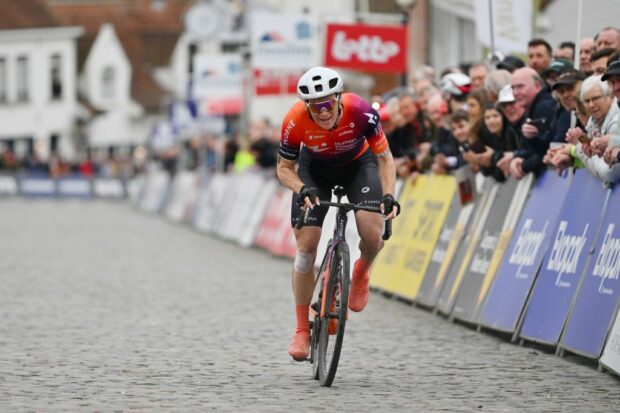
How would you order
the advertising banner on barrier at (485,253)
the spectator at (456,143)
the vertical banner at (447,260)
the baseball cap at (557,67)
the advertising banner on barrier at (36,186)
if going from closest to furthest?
the advertising banner on barrier at (485,253), the baseball cap at (557,67), the vertical banner at (447,260), the spectator at (456,143), the advertising banner on barrier at (36,186)

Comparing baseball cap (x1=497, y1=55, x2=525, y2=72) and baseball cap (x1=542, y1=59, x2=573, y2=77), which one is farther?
baseball cap (x1=497, y1=55, x2=525, y2=72)

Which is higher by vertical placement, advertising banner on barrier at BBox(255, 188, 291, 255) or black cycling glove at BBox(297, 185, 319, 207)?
black cycling glove at BBox(297, 185, 319, 207)

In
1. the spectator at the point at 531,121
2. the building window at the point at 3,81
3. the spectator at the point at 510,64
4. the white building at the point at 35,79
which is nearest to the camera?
the spectator at the point at 531,121

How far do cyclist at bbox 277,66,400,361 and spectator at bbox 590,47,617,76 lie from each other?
274cm

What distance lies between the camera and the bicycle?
33.4 ft

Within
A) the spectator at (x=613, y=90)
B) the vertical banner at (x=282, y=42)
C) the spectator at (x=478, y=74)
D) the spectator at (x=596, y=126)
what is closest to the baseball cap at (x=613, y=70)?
the spectator at (x=613, y=90)

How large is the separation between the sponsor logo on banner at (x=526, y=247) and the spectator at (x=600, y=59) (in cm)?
124

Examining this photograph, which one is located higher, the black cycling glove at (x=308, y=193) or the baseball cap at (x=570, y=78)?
the baseball cap at (x=570, y=78)

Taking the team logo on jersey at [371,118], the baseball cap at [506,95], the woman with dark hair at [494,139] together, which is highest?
the team logo on jersey at [371,118]

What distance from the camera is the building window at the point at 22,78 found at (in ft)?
343

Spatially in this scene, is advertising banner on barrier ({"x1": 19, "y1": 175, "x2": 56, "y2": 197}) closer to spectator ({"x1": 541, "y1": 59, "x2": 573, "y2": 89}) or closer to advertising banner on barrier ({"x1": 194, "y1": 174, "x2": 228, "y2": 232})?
advertising banner on barrier ({"x1": 194, "y1": 174, "x2": 228, "y2": 232})

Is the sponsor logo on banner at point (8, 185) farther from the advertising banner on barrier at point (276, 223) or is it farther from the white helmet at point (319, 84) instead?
the white helmet at point (319, 84)

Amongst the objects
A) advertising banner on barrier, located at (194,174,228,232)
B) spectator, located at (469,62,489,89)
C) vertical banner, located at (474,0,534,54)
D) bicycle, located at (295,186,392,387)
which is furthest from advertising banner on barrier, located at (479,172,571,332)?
advertising banner on barrier, located at (194,174,228,232)

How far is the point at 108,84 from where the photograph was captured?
10862 centimetres
